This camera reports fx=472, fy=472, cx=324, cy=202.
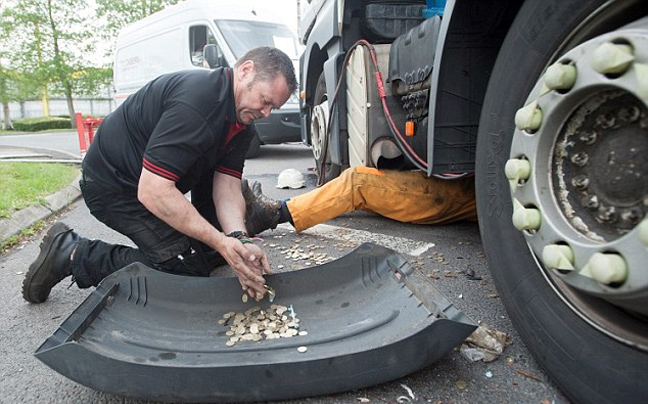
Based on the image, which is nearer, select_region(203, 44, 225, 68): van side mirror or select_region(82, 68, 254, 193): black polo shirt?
select_region(82, 68, 254, 193): black polo shirt

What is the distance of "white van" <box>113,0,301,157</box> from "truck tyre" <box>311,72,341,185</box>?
3.10 metres

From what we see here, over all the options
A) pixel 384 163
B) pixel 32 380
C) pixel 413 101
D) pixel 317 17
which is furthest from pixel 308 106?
pixel 32 380

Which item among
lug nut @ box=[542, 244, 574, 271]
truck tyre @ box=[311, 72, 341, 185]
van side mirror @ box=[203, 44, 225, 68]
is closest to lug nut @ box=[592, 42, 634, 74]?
lug nut @ box=[542, 244, 574, 271]

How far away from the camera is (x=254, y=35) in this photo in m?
8.66

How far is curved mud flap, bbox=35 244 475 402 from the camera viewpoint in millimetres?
1303

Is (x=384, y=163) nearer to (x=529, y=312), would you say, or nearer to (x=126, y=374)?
(x=529, y=312)

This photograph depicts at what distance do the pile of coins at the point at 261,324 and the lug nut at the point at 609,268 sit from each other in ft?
3.36

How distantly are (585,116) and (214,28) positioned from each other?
26.6 ft

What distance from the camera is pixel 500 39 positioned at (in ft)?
6.14

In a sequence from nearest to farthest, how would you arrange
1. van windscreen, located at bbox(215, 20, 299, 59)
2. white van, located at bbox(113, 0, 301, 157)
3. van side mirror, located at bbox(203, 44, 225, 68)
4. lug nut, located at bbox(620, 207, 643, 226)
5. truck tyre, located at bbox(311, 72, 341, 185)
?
lug nut, located at bbox(620, 207, 643, 226), truck tyre, located at bbox(311, 72, 341, 185), van side mirror, located at bbox(203, 44, 225, 68), white van, located at bbox(113, 0, 301, 157), van windscreen, located at bbox(215, 20, 299, 59)

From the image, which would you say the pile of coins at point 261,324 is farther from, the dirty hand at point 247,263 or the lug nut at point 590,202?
the lug nut at point 590,202

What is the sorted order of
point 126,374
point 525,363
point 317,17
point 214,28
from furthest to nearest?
point 214,28, point 317,17, point 525,363, point 126,374

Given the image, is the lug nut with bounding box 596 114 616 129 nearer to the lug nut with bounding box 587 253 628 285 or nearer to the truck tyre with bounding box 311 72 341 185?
the lug nut with bounding box 587 253 628 285

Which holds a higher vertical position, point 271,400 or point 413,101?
point 413,101
